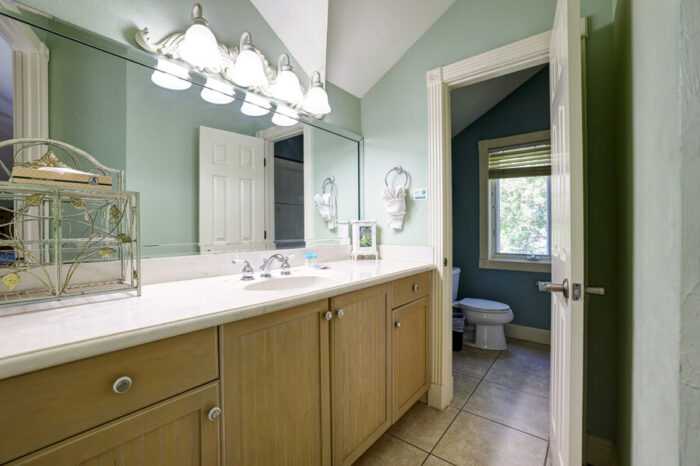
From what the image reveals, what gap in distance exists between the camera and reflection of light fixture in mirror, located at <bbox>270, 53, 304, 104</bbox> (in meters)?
1.64

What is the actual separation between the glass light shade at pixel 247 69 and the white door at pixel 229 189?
27 centimetres

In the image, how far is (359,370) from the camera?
1.26 metres

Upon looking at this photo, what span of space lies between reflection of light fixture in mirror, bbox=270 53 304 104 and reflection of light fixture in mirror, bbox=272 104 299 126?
0.18 feet

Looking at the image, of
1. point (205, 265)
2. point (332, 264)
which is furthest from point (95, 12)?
point (332, 264)

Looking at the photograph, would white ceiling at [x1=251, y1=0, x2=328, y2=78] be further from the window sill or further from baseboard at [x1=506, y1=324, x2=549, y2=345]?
baseboard at [x1=506, y1=324, x2=549, y2=345]

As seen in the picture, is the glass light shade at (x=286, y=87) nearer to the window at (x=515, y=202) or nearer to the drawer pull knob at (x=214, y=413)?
the drawer pull knob at (x=214, y=413)

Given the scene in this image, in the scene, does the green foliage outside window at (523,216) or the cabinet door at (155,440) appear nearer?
the cabinet door at (155,440)

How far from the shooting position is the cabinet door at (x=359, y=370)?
3.78ft

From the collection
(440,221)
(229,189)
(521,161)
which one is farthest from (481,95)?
(229,189)

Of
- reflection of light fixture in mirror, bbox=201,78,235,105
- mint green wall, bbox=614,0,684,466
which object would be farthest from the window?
reflection of light fixture in mirror, bbox=201,78,235,105

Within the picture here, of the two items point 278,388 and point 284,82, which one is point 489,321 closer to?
point 278,388

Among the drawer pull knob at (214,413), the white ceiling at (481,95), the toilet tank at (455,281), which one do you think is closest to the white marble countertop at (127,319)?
the drawer pull knob at (214,413)

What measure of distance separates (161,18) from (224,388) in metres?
1.49

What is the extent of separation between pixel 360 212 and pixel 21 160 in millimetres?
1734
